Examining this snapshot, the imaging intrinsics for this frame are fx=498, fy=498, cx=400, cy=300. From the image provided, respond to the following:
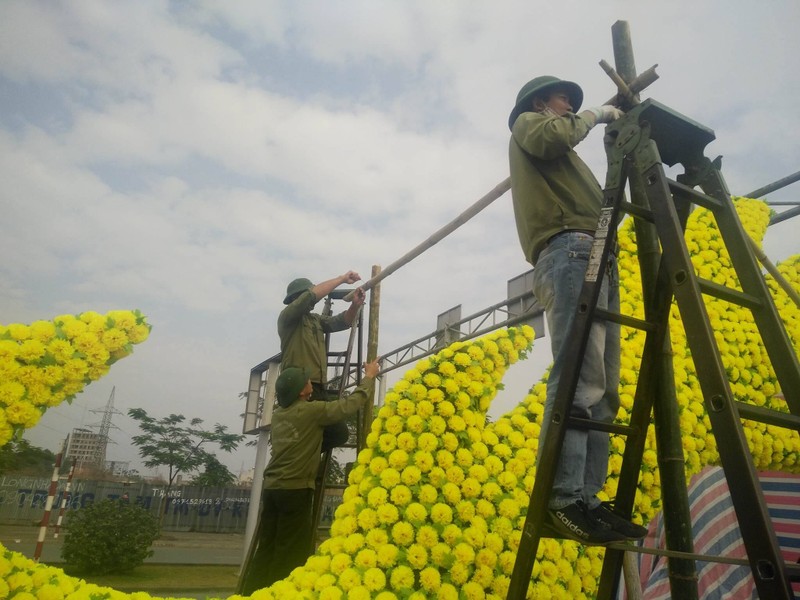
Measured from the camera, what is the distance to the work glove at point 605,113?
2.07 meters

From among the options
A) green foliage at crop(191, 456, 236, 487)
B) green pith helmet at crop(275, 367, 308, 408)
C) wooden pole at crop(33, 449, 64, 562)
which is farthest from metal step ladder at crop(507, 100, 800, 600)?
green foliage at crop(191, 456, 236, 487)

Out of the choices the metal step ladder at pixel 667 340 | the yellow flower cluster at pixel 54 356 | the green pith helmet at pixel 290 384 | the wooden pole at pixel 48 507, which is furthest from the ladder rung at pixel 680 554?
the wooden pole at pixel 48 507

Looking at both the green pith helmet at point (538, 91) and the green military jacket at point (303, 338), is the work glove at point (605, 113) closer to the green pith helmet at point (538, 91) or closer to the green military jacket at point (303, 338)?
the green pith helmet at point (538, 91)

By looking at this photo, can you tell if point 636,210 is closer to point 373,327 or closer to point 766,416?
point 766,416

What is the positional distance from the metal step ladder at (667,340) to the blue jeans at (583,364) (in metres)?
0.10

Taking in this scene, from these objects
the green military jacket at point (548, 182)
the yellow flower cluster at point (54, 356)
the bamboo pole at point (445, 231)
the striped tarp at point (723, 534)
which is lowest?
the striped tarp at point (723, 534)

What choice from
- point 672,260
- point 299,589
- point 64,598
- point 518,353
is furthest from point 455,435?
point 64,598

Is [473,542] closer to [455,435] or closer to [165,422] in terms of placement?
[455,435]

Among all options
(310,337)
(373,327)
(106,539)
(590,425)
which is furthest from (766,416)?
(106,539)

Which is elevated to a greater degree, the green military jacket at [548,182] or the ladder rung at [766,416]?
the green military jacket at [548,182]

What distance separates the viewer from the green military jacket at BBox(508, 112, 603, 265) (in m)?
2.00

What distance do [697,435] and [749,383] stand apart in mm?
908

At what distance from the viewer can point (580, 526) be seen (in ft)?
5.22

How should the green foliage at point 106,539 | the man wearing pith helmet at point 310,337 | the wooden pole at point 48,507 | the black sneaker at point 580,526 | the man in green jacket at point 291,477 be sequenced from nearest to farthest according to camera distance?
1. the black sneaker at point 580,526
2. the man in green jacket at point 291,477
3. the man wearing pith helmet at point 310,337
4. the wooden pole at point 48,507
5. the green foliage at point 106,539
